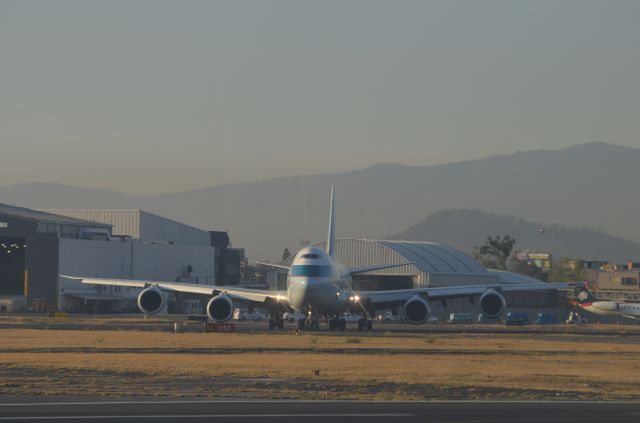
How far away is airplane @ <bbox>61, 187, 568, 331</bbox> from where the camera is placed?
2496 inches

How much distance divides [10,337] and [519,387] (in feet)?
107

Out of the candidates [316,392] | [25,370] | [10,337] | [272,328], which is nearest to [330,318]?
[272,328]

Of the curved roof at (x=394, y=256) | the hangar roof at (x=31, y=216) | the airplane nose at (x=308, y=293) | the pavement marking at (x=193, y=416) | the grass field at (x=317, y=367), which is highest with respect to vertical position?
the hangar roof at (x=31, y=216)

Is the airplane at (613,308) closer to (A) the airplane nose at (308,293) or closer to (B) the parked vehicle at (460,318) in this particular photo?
(B) the parked vehicle at (460,318)

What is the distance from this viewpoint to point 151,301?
2768 inches

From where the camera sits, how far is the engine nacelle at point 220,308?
222 feet

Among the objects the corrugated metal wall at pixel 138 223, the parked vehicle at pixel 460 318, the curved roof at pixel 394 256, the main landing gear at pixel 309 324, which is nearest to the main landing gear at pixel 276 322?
the main landing gear at pixel 309 324

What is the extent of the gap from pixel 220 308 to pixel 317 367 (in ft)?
101

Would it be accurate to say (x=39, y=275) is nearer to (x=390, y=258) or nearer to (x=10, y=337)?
(x=390, y=258)

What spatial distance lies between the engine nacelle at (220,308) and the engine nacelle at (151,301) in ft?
13.1

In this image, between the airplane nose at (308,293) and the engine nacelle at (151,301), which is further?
the engine nacelle at (151,301)

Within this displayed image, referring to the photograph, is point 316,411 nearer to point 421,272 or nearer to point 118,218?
point 421,272

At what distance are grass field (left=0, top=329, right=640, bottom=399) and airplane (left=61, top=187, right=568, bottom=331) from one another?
17.5 feet

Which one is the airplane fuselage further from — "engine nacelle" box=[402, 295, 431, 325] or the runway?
the runway
